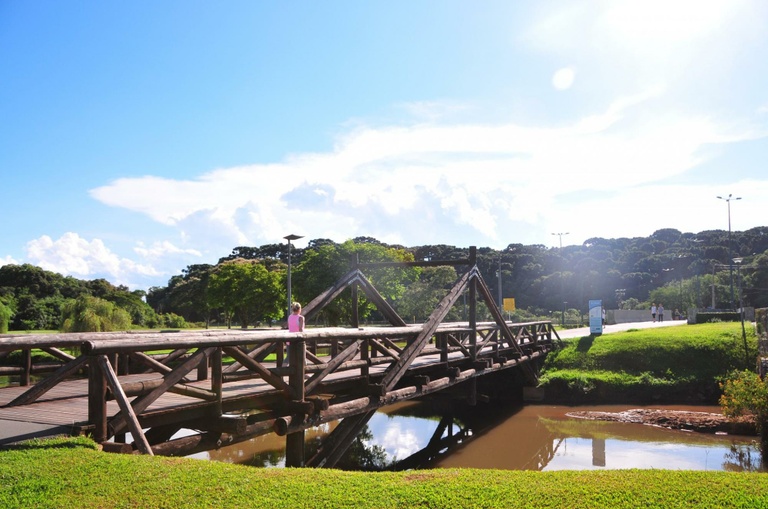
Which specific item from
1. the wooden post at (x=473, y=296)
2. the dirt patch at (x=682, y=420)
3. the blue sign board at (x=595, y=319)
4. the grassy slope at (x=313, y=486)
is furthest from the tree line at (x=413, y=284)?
the grassy slope at (x=313, y=486)

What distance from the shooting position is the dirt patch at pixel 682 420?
17391 mm

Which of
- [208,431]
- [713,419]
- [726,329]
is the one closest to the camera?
[208,431]

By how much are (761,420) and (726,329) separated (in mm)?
12200

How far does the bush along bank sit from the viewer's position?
23.0m

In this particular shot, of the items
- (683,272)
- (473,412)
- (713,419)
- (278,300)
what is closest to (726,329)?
(713,419)

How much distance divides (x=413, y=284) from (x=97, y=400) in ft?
169

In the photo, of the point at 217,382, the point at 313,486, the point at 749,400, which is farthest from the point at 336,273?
the point at 313,486

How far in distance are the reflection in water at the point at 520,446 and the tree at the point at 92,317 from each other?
19.4m

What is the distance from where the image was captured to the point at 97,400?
549cm

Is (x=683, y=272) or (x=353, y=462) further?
(x=683, y=272)

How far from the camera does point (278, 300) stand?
47281 millimetres

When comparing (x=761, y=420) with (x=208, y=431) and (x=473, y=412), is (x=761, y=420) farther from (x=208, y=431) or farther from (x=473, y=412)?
(x=208, y=431)

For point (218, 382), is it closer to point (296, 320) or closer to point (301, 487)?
point (301, 487)

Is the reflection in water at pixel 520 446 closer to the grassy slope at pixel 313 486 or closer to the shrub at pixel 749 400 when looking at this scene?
the shrub at pixel 749 400
